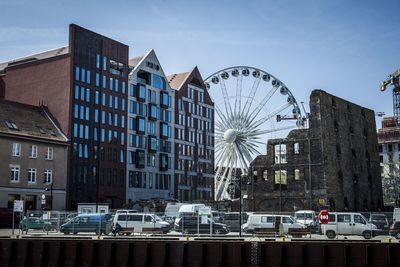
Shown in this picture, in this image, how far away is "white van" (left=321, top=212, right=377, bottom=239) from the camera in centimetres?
4522

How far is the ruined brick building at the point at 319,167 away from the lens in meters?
72.1

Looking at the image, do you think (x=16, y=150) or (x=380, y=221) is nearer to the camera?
(x=380, y=221)

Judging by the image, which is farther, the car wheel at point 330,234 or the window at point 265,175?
the window at point 265,175

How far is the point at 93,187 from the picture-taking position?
88375 mm

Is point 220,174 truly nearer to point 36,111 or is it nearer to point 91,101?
point 91,101

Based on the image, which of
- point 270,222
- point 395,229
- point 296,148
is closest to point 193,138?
point 296,148

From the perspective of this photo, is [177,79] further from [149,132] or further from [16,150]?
[16,150]

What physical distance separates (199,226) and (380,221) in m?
15.4

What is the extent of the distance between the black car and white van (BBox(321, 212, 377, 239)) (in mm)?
8502

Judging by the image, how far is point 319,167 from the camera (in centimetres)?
7212

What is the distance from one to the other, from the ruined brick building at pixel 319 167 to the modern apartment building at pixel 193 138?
3397cm

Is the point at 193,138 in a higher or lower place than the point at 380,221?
higher

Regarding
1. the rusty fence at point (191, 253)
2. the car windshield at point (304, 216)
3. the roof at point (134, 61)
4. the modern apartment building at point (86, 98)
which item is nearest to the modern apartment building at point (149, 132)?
the roof at point (134, 61)

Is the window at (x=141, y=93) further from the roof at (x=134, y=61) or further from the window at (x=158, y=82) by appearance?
the roof at (x=134, y=61)
